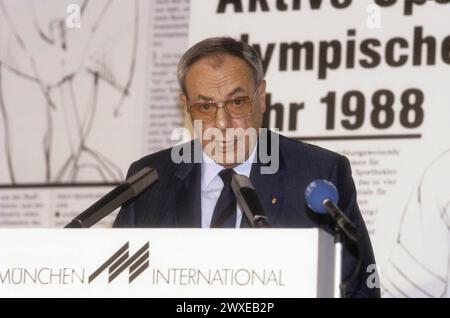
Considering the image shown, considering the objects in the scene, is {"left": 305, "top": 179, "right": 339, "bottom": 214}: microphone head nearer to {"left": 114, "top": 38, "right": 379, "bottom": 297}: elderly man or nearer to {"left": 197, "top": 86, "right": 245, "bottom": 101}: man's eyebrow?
{"left": 114, "top": 38, "right": 379, "bottom": 297}: elderly man

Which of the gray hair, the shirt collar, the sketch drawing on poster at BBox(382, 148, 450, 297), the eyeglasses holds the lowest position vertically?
the sketch drawing on poster at BBox(382, 148, 450, 297)

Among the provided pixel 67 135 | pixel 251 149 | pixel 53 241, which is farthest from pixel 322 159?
pixel 67 135

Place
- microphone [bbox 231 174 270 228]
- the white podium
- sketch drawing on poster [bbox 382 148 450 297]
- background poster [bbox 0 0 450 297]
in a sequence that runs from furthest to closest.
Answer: background poster [bbox 0 0 450 297], sketch drawing on poster [bbox 382 148 450 297], microphone [bbox 231 174 270 228], the white podium

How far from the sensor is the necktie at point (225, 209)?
141 inches

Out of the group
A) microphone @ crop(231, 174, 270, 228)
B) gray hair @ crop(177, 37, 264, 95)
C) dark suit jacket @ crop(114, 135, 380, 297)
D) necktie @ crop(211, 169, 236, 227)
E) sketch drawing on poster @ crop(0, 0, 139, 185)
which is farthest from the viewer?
sketch drawing on poster @ crop(0, 0, 139, 185)

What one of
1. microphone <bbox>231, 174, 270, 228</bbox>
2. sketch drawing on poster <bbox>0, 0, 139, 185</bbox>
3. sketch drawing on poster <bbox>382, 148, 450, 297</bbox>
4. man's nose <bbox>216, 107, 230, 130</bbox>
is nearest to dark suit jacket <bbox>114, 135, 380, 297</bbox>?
man's nose <bbox>216, 107, 230, 130</bbox>

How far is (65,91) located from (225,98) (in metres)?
1.64

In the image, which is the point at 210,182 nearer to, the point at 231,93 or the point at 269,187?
the point at 269,187

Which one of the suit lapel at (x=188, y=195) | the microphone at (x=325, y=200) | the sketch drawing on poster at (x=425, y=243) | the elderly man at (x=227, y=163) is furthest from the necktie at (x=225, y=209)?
the sketch drawing on poster at (x=425, y=243)

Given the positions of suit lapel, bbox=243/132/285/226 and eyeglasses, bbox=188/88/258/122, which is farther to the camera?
eyeglasses, bbox=188/88/258/122

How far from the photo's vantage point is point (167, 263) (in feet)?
9.52

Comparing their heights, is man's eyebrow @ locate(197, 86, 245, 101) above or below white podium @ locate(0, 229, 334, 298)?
above

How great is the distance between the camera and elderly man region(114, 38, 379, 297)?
3.74 meters
